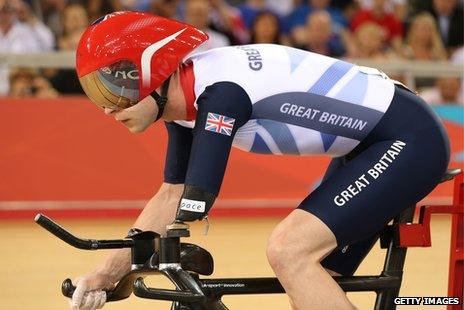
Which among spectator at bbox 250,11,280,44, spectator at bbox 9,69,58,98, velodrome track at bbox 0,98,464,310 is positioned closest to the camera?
velodrome track at bbox 0,98,464,310

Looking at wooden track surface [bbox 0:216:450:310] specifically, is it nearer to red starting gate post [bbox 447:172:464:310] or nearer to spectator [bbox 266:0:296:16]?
red starting gate post [bbox 447:172:464:310]

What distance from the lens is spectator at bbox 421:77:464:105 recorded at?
9328 millimetres

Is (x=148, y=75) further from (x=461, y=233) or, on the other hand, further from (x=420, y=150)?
(x=461, y=233)

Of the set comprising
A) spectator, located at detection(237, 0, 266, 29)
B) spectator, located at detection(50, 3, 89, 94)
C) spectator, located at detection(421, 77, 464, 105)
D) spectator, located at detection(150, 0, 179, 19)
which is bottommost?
spectator, located at detection(50, 3, 89, 94)

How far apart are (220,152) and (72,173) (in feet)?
16.5

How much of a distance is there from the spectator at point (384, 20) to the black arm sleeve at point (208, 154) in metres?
7.68

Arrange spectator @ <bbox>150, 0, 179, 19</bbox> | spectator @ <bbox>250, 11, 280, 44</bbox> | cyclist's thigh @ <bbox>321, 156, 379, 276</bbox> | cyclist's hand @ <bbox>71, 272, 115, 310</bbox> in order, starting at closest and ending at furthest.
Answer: cyclist's hand @ <bbox>71, 272, 115, 310</bbox>
cyclist's thigh @ <bbox>321, 156, 379, 276</bbox>
spectator @ <bbox>150, 0, 179, 19</bbox>
spectator @ <bbox>250, 11, 280, 44</bbox>

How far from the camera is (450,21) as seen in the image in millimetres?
11195

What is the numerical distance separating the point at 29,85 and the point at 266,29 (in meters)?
2.57

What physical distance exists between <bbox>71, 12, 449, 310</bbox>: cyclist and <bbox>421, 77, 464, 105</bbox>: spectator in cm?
559

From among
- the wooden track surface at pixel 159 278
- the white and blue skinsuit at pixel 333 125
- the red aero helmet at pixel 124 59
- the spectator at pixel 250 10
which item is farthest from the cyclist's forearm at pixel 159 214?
the spectator at pixel 250 10

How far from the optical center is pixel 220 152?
3.43 metres

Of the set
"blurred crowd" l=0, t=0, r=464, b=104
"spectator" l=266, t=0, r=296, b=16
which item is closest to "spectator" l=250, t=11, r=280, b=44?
"blurred crowd" l=0, t=0, r=464, b=104

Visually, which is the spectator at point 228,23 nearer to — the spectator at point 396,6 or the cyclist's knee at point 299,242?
the spectator at point 396,6
